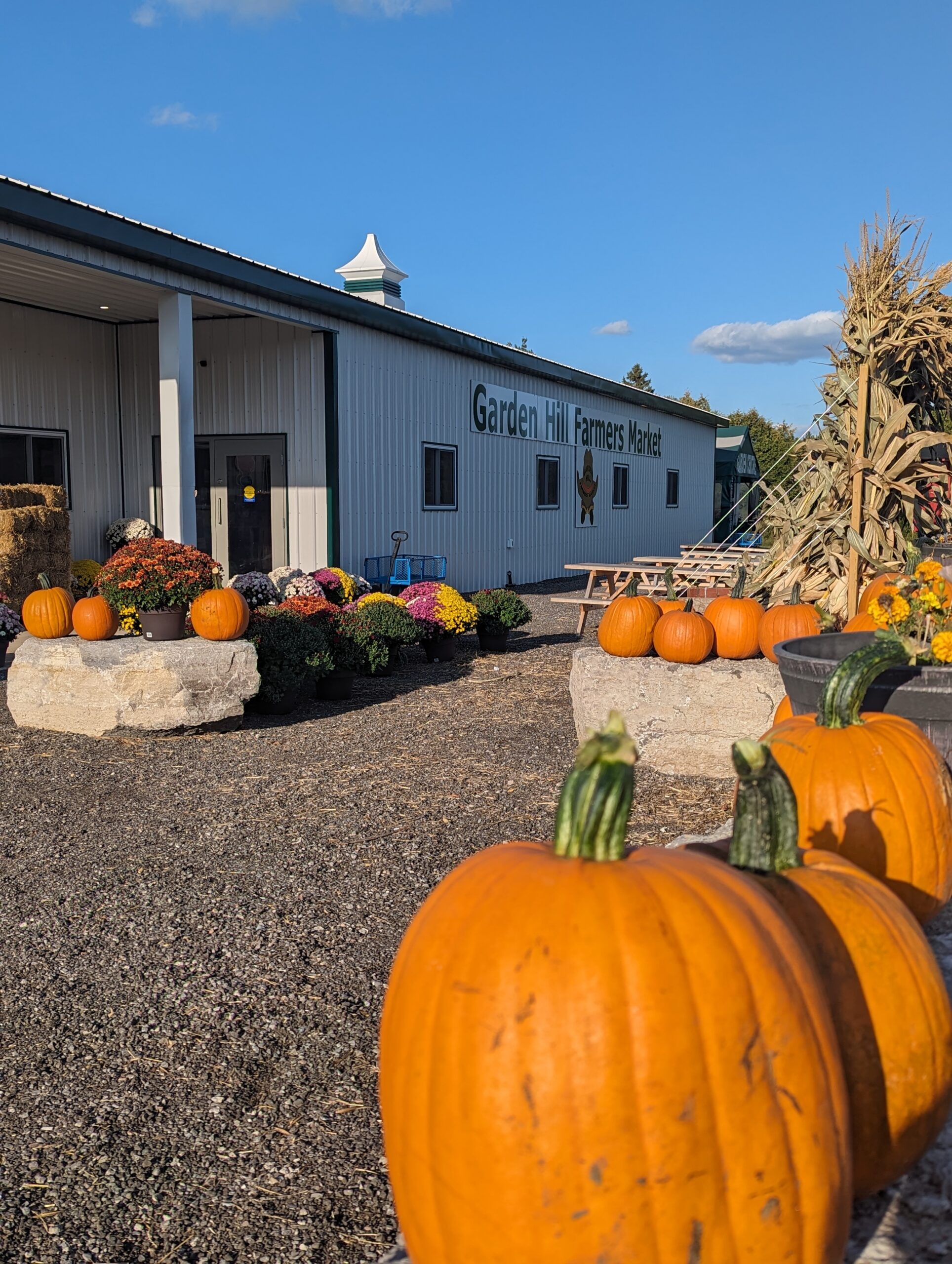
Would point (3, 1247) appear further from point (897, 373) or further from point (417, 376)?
point (417, 376)

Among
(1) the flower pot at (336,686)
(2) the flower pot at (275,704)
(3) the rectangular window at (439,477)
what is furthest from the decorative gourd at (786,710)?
(3) the rectangular window at (439,477)

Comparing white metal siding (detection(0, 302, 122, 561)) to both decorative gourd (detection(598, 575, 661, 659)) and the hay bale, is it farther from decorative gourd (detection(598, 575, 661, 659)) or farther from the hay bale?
decorative gourd (detection(598, 575, 661, 659))

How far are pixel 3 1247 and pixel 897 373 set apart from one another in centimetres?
666

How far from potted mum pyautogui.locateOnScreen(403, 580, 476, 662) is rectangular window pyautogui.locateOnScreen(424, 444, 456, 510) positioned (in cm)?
621

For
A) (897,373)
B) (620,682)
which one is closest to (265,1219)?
(620,682)

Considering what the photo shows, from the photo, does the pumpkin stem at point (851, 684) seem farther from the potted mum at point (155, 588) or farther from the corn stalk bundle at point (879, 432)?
the potted mum at point (155, 588)

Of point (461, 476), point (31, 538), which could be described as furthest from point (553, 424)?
point (31, 538)

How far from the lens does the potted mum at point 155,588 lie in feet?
24.8

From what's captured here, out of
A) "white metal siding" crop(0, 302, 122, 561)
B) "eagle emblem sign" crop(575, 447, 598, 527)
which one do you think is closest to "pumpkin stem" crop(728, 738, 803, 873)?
"white metal siding" crop(0, 302, 122, 561)

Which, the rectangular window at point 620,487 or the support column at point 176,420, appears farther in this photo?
the rectangular window at point 620,487

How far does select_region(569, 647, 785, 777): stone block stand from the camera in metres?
6.06

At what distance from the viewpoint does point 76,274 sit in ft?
37.9

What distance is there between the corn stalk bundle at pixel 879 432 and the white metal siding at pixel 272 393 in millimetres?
8493

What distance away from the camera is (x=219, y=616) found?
7.53m
